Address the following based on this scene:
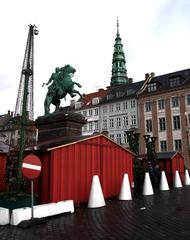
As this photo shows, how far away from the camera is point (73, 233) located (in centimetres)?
680

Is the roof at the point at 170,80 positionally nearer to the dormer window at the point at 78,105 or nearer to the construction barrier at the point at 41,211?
the dormer window at the point at 78,105

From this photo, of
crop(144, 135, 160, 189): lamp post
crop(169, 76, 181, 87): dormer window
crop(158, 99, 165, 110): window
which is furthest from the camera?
crop(158, 99, 165, 110): window

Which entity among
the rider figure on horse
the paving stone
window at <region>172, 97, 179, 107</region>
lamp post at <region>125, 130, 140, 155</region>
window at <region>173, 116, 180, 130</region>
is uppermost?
window at <region>172, 97, 179, 107</region>

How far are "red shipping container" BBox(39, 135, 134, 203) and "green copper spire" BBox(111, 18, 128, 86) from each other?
51.4 metres

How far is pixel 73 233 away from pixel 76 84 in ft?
36.2

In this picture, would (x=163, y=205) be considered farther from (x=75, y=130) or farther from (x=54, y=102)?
(x=54, y=102)

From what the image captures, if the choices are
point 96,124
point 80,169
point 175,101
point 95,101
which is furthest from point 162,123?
point 80,169

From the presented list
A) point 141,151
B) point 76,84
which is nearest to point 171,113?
point 141,151

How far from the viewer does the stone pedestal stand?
14.8m

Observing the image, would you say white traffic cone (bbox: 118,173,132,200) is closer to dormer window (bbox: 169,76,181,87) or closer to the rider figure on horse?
the rider figure on horse

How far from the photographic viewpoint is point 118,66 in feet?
217

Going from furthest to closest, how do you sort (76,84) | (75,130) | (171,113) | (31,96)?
(171,113), (76,84), (75,130), (31,96)

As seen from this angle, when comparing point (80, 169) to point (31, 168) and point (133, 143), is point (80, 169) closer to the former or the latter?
point (31, 168)

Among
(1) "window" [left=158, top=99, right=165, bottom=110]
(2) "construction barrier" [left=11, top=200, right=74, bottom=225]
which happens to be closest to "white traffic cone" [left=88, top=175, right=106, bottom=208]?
(2) "construction barrier" [left=11, top=200, right=74, bottom=225]
